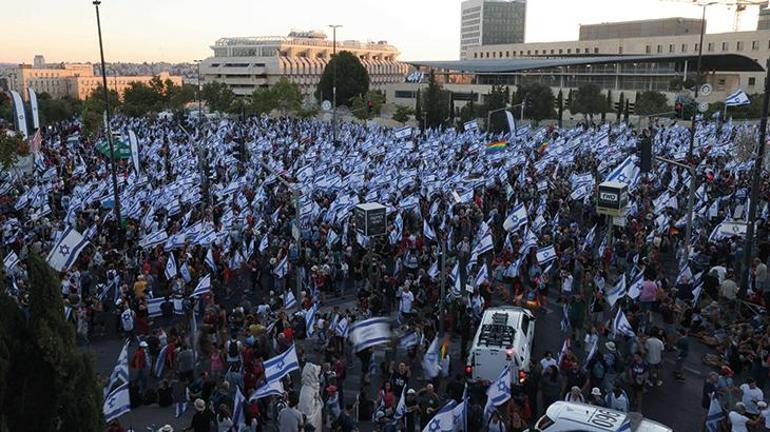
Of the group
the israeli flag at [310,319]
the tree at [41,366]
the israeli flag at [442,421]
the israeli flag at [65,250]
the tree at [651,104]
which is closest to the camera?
the tree at [41,366]

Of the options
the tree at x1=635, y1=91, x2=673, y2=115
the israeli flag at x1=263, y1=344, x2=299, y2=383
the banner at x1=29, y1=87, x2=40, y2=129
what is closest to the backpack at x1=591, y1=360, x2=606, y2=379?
the israeli flag at x1=263, y1=344, x2=299, y2=383

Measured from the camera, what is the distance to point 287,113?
78.8 m

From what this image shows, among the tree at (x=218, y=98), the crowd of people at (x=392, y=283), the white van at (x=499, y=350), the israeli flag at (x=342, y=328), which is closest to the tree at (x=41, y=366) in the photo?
the crowd of people at (x=392, y=283)

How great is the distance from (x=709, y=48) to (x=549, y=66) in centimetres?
3097

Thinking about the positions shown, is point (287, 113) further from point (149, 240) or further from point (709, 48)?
point (709, 48)

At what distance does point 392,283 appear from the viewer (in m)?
18.6

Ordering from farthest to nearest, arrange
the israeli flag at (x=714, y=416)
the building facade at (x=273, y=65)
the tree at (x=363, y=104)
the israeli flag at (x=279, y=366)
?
the building facade at (x=273, y=65) → the tree at (x=363, y=104) → the israeli flag at (x=714, y=416) → the israeli flag at (x=279, y=366)

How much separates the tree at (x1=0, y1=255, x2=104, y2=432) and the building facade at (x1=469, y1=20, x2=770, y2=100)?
87.0 m

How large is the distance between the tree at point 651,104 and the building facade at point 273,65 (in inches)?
2783

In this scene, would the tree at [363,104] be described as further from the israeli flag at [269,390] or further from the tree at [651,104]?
the israeli flag at [269,390]

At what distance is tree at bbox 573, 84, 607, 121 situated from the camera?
246 feet

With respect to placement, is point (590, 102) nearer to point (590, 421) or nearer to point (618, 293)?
point (618, 293)

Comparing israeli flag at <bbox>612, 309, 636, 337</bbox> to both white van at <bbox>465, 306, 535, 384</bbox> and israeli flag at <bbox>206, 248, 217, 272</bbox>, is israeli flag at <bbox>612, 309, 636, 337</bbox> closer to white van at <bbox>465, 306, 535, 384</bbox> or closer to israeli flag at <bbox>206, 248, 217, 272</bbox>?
white van at <bbox>465, 306, 535, 384</bbox>

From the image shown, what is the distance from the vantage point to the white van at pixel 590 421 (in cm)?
1042
